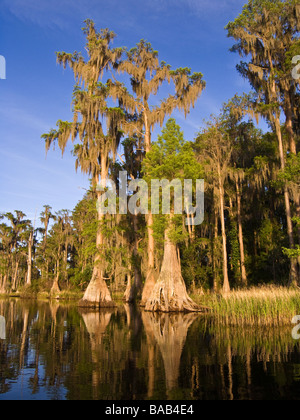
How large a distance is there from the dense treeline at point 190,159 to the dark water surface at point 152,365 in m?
9.59

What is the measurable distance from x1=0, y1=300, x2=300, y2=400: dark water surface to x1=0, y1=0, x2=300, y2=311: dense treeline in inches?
378

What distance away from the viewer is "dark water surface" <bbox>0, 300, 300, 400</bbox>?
5906 mm

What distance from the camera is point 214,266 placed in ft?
101

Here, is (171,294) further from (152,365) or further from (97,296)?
(152,365)

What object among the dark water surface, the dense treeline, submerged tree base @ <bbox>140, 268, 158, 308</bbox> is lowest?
the dark water surface

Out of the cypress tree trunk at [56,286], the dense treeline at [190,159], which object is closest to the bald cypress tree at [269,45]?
the dense treeline at [190,159]

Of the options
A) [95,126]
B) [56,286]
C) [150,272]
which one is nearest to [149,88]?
Answer: [95,126]

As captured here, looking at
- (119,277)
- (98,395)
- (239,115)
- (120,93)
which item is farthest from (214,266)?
(98,395)

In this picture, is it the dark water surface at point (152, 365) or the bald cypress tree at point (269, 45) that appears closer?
the dark water surface at point (152, 365)

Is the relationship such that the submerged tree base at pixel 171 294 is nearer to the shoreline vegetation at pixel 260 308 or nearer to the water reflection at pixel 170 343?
the water reflection at pixel 170 343

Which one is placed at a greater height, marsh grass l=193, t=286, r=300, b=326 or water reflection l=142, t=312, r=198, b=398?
marsh grass l=193, t=286, r=300, b=326

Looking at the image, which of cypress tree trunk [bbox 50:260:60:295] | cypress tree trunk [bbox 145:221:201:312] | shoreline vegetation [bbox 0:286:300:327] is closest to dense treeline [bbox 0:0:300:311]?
cypress tree trunk [bbox 145:221:201:312]

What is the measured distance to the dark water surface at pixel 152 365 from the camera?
591 centimetres

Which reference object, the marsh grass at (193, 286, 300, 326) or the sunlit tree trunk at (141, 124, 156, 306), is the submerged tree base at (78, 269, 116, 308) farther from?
the marsh grass at (193, 286, 300, 326)
